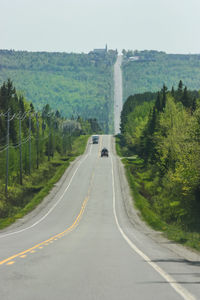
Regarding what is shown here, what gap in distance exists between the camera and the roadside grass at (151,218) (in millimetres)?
23592

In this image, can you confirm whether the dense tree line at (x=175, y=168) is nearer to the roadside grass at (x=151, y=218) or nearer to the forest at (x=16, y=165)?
the roadside grass at (x=151, y=218)

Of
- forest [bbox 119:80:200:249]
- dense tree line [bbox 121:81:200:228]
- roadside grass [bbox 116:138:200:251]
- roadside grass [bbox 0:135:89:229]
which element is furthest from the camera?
roadside grass [bbox 0:135:89:229]

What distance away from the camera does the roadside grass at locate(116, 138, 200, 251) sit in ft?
77.4

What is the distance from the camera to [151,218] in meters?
43.2

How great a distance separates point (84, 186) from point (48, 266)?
5789 cm

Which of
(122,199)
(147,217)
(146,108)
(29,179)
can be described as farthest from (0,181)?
(146,108)

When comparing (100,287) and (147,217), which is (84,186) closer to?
(147,217)

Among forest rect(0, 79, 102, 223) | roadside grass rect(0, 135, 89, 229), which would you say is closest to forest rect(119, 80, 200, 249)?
roadside grass rect(0, 135, 89, 229)

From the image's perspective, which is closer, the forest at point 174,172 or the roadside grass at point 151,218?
the roadside grass at point 151,218

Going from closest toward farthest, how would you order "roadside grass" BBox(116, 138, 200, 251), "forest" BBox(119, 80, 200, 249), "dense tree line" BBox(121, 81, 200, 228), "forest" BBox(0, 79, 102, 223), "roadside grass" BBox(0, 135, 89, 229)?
"roadside grass" BBox(116, 138, 200, 251)
"forest" BBox(119, 80, 200, 249)
"dense tree line" BBox(121, 81, 200, 228)
"roadside grass" BBox(0, 135, 89, 229)
"forest" BBox(0, 79, 102, 223)

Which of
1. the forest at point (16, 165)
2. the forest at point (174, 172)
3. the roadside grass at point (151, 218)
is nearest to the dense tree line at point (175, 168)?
the forest at point (174, 172)

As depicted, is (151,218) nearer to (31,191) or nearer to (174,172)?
(174,172)

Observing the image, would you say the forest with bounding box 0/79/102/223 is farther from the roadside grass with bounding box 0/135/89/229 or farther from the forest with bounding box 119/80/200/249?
the forest with bounding box 119/80/200/249

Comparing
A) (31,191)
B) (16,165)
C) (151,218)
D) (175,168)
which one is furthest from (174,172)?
(16,165)
